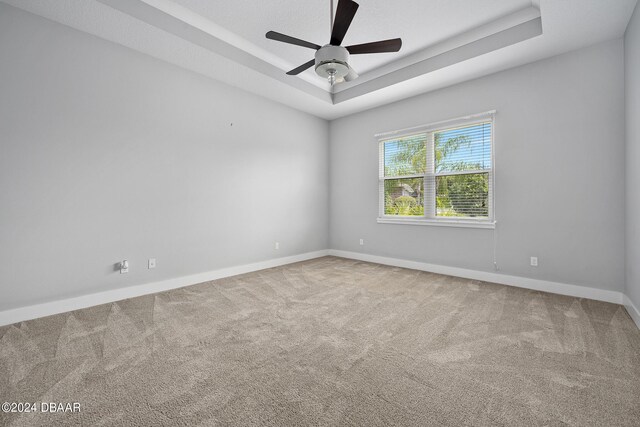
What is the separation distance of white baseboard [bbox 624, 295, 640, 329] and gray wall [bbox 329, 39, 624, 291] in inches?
9.4

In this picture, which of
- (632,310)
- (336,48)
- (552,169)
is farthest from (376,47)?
(632,310)

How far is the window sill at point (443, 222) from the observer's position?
3.88 metres

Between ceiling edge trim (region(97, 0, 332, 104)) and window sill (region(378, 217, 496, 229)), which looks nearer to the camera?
ceiling edge trim (region(97, 0, 332, 104))

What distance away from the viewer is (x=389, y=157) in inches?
198

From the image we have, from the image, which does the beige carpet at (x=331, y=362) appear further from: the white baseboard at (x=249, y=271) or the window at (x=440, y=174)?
the window at (x=440, y=174)

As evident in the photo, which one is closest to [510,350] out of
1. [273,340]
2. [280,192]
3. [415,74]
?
[273,340]

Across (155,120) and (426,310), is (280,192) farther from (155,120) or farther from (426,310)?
(426,310)

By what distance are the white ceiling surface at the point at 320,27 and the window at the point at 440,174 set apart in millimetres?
801

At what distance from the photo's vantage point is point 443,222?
429 cm

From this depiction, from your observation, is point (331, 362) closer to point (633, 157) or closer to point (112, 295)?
point (112, 295)

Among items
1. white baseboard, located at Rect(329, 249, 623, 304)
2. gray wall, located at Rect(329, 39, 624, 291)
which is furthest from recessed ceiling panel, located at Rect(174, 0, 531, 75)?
white baseboard, located at Rect(329, 249, 623, 304)

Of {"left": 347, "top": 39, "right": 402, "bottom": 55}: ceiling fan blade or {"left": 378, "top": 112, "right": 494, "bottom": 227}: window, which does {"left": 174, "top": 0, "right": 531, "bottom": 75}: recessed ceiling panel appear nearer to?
{"left": 347, "top": 39, "right": 402, "bottom": 55}: ceiling fan blade

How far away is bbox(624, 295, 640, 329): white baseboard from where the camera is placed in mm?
2417

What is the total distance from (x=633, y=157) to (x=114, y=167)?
540cm
